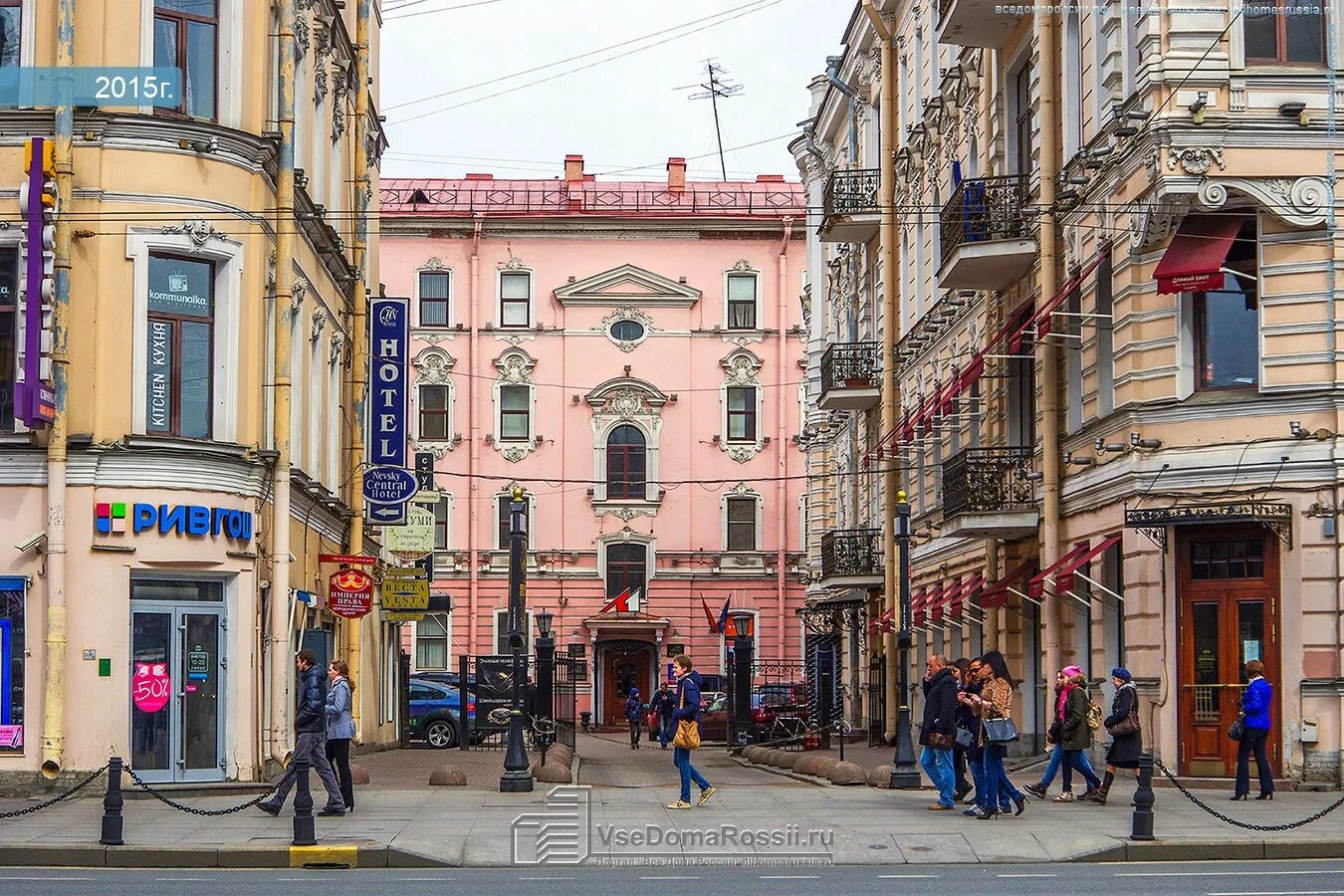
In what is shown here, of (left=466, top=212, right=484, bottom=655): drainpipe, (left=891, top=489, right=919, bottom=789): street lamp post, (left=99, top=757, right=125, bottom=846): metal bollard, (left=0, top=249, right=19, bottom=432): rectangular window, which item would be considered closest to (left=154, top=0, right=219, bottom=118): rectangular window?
(left=0, top=249, right=19, bottom=432): rectangular window

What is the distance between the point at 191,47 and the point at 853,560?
2259 centimetres

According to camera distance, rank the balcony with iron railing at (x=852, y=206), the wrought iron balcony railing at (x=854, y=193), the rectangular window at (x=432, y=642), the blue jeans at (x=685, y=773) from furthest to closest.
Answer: the rectangular window at (x=432, y=642) → the wrought iron balcony railing at (x=854, y=193) → the balcony with iron railing at (x=852, y=206) → the blue jeans at (x=685, y=773)

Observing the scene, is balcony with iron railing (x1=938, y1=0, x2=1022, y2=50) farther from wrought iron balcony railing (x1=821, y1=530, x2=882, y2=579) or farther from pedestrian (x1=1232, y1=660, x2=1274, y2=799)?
wrought iron balcony railing (x1=821, y1=530, x2=882, y2=579)

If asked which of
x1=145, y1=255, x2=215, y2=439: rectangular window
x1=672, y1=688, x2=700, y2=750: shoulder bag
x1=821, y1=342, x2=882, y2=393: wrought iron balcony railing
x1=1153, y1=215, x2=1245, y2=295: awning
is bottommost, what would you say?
x1=672, y1=688, x2=700, y2=750: shoulder bag

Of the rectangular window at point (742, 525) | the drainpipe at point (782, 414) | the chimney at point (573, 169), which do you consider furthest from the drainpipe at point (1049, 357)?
the chimney at point (573, 169)

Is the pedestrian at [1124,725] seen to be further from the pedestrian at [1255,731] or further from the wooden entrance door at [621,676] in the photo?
the wooden entrance door at [621,676]

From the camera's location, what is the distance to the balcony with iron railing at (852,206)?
42594 millimetres

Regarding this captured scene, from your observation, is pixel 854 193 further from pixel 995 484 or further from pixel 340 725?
pixel 340 725

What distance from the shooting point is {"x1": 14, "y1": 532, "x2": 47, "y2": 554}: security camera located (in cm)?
2353

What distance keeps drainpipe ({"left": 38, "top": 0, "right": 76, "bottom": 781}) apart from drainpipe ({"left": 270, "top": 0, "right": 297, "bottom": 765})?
3.12m

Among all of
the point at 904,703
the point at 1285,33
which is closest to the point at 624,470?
the point at 904,703

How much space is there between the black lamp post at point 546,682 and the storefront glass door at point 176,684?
38.2 feet

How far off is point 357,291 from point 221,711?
40.8ft

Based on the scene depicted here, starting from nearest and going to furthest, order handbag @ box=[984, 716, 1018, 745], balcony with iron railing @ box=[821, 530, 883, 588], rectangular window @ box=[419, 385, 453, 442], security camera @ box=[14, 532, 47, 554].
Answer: handbag @ box=[984, 716, 1018, 745] < security camera @ box=[14, 532, 47, 554] < balcony with iron railing @ box=[821, 530, 883, 588] < rectangular window @ box=[419, 385, 453, 442]
